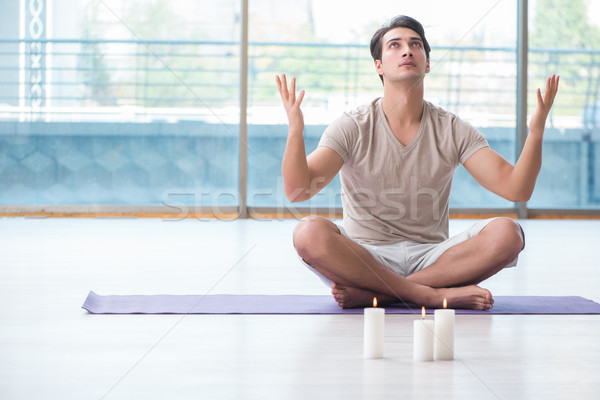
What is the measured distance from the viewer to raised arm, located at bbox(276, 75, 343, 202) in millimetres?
1867

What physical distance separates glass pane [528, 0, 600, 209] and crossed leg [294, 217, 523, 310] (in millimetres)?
3834

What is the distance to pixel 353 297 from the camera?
202 cm

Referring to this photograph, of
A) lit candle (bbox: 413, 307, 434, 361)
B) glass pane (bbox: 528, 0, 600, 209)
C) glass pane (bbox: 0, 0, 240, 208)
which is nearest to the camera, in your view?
lit candle (bbox: 413, 307, 434, 361)

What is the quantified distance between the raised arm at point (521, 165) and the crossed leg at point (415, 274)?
10 centimetres

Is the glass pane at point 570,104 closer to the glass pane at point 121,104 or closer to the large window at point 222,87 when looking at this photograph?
the large window at point 222,87

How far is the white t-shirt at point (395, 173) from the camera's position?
209 cm

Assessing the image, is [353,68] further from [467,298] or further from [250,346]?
[250,346]

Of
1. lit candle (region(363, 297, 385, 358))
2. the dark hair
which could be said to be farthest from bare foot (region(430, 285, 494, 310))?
the dark hair

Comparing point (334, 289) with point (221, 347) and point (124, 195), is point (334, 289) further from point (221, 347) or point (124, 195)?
point (124, 195)

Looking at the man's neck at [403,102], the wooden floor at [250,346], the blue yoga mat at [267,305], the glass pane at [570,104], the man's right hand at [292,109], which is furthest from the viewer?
the glass pane at [570,104]

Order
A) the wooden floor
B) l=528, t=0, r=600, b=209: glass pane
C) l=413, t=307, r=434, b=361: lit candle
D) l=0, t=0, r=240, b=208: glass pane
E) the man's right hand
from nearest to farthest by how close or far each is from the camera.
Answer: the wooden floor, l=413, t=307, r=434, b=361: lit candle, the man's right hand, l=0, t=0, r=240, b=208: glass pane, l=528, t=0, r=600, b=209: glass pane

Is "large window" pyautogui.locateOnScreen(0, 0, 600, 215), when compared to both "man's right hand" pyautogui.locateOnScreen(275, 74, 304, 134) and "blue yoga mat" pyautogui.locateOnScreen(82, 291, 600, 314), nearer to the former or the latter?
"blue yoga mat" pyautogui.locateOnScreen(82, 291, 600, 314)

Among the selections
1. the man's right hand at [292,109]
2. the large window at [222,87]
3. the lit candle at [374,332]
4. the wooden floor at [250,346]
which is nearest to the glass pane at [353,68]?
the large window at [222,87]

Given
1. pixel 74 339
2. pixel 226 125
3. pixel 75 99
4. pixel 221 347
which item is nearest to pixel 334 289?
pixel 221 347
